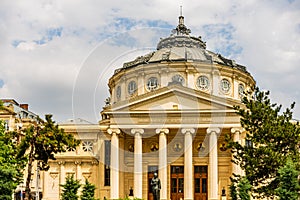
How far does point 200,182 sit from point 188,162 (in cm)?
558

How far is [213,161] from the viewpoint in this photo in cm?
6216

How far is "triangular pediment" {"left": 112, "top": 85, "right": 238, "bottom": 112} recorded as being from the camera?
6339 cm

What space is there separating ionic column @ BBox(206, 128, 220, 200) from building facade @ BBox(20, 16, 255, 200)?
0.36 ft

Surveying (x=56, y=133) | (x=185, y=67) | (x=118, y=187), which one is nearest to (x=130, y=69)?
(x=185, y=67)

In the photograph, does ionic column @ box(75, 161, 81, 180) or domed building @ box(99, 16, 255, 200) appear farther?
ionic column @ box(75, 161, 81, 180)

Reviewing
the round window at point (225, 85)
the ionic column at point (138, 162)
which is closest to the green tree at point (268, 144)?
the ionic column at point (138, 162)

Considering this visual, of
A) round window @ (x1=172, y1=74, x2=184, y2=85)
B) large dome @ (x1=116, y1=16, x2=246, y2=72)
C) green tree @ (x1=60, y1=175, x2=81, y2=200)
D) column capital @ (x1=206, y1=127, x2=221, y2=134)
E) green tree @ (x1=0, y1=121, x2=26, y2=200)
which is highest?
large dome @ (x1=116, y1=16, x2=246, y2=72)

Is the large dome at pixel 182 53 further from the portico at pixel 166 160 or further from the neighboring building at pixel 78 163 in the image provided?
the portico at pixel 166 160

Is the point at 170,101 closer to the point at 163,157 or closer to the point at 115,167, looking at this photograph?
the point at 163,157

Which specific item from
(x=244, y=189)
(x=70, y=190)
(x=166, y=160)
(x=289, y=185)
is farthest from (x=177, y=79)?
(x=289, y=185)

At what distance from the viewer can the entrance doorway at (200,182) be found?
6575 cm

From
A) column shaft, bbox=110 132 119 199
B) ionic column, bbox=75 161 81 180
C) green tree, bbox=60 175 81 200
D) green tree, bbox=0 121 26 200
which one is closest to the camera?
green tree, bbox=0 121 26 200

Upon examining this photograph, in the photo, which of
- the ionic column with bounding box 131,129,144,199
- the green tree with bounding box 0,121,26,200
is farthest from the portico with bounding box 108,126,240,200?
the green tree with bounding box 0,121,26,200

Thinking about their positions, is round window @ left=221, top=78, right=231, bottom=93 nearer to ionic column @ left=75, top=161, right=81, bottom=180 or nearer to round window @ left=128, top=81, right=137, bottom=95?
round window @ left=128, top=81, right=137, bottom=95
